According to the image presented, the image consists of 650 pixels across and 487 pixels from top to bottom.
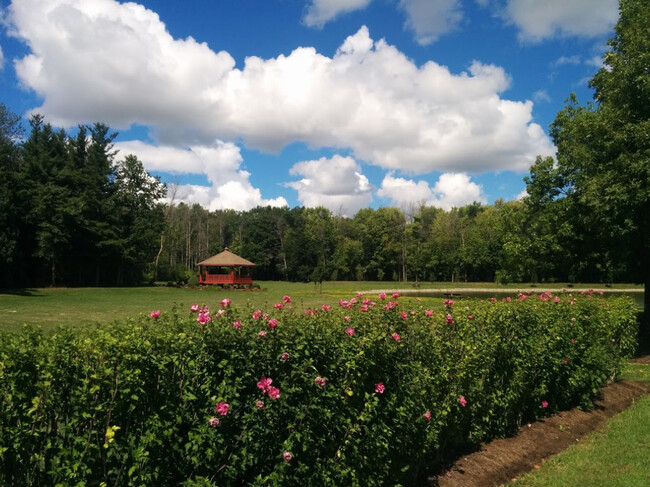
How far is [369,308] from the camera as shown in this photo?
432 centimetres

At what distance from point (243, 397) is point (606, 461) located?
4.45m

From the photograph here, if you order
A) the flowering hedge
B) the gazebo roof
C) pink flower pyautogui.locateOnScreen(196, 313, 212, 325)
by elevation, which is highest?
the gazebo roof

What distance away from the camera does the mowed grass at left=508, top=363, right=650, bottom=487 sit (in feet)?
15.2

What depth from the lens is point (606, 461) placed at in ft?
17.0

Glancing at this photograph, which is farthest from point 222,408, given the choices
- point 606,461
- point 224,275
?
point 224,275

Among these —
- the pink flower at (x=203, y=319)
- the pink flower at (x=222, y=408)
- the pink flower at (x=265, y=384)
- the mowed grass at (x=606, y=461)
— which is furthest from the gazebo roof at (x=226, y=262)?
the pink flower at (x=222, y=408)

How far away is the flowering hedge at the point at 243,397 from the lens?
Answer: 2369 millimetres

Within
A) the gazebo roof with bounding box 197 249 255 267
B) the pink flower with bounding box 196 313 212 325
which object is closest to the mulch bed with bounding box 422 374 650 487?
the pink flower with bounding box 196 313 212 325

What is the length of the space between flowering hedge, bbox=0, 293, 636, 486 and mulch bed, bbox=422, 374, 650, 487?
247 mm

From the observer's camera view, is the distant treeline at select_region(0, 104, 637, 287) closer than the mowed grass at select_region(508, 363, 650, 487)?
No

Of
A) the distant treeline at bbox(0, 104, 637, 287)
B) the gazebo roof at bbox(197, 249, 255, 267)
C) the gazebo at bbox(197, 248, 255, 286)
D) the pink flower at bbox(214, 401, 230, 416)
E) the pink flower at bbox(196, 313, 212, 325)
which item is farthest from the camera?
the gazebo roof at bbox(197, 249, 255, 267)

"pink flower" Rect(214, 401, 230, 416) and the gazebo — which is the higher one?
the gazebo

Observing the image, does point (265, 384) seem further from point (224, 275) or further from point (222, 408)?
point (224, 275)

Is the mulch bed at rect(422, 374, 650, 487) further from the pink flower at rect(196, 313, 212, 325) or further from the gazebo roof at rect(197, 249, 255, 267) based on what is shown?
the gazebo roof at rect(197, 249, 255, 267)
